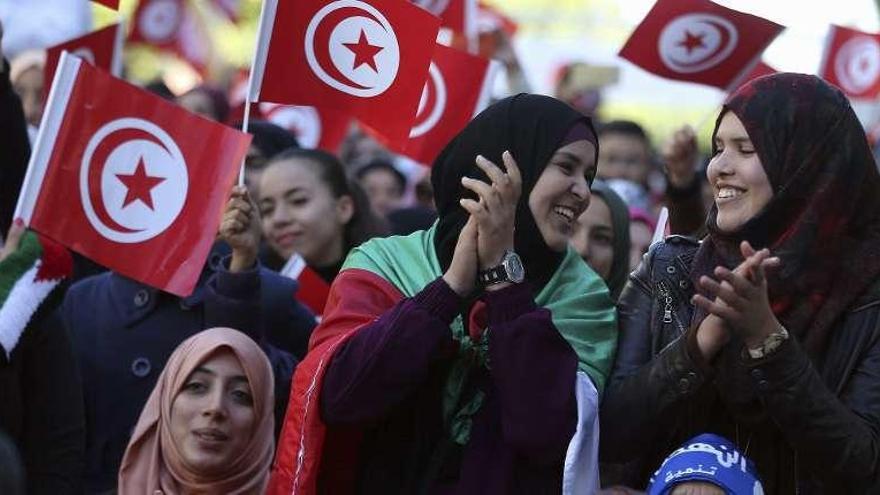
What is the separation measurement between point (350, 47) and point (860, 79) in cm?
396

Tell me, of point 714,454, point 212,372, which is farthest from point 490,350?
point 212,372

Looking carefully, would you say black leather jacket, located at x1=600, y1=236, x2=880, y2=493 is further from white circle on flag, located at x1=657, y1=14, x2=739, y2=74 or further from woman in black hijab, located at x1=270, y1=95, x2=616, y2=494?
white circle on flag, located at x1=657, y1=14, x2=739, y2=74

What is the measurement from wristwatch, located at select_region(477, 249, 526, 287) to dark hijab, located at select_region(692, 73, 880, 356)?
1.46ft

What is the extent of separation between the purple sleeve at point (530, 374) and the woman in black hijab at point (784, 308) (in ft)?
0.45

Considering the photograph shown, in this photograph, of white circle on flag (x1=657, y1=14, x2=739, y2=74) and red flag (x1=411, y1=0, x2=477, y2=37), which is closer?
white circle on flag (x1=657, y1=14, x2=739, y2=74)

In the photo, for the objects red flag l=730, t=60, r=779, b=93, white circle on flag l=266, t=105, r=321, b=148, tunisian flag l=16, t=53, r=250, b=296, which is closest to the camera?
tunisian flag l=16, t=53, r=250, b=296

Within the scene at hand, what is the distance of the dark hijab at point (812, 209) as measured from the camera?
387 cm

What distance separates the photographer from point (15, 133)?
5.34 m

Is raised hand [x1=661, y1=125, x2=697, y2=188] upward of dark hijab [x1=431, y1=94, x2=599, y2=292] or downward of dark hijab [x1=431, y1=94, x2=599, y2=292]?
upward

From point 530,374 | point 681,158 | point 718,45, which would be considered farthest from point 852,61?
point 530,374

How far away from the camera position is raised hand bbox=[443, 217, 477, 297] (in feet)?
13.1

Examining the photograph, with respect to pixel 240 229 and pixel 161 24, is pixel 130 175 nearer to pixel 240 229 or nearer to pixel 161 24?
pixel 240 229

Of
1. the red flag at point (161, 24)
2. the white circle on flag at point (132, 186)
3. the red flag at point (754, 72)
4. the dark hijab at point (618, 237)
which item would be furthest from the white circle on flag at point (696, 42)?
the red flag at point (161, 24)

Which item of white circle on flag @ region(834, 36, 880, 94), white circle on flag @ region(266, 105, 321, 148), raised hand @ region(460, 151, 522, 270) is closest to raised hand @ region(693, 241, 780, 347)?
raised hand @ region(460, 151, 522, 270)
